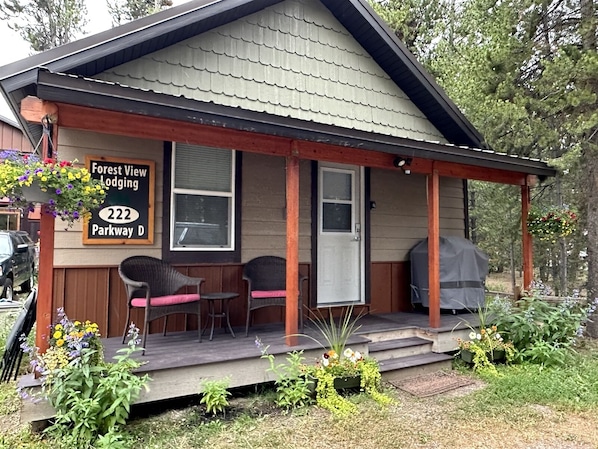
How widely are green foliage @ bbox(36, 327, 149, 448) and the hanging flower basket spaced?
17.3 ft

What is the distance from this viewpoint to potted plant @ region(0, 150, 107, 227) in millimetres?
2693

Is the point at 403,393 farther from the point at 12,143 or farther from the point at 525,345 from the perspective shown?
the point at 12,143

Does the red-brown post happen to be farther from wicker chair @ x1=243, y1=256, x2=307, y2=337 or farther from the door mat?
the door mat

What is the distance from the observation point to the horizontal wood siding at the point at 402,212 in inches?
241

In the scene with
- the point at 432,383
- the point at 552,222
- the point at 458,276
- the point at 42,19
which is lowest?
the point at 432,383

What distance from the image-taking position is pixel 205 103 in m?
3.38

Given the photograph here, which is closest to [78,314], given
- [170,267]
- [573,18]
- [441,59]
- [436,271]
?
[170,267]

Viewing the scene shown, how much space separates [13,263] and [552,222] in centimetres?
932

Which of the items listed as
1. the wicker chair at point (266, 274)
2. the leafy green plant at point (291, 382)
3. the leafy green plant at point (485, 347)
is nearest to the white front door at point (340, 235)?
the wicker chair at point (266, 274)

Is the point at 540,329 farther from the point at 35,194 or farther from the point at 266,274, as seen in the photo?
the point at 35,194

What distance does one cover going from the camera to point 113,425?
2.86 m

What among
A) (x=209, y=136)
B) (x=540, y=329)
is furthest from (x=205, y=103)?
(x=540, y=329)

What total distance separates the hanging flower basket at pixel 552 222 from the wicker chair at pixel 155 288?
4.51m

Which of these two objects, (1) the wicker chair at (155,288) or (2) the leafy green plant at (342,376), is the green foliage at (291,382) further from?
(1) the wicker chair at (155,288)
